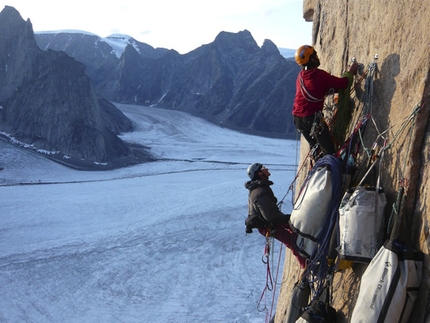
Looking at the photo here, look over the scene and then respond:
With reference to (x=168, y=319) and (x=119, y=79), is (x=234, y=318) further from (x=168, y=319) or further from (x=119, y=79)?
(x=119, y=79)

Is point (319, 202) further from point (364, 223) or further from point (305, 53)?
point (305, 53)

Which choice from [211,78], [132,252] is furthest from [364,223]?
[211,78]

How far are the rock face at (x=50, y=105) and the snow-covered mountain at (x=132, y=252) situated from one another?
7430 mm

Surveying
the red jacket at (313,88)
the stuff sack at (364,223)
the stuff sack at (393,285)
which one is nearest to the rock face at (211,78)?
the red jacket at (313,88)

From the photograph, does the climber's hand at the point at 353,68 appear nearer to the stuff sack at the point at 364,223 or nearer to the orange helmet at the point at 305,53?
the orange helmet at the point at 305,53

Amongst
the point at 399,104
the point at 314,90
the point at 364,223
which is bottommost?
the point at 364,223

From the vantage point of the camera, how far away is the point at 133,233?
514 inches

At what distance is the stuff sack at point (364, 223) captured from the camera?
2.49 meters

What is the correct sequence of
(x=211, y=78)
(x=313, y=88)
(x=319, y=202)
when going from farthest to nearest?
1. (x=211, y=78)
2. (x=313, y=88)
3. (x=319, y=202)

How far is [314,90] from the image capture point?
3.46m

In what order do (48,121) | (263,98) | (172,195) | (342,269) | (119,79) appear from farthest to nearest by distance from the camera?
(119,79) → (263,98) → (48,121) → (172,195) → (342,269)

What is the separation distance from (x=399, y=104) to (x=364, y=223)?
78cm

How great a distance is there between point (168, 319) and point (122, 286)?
69.8 inches

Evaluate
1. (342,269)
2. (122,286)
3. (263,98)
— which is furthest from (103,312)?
(263,98)
